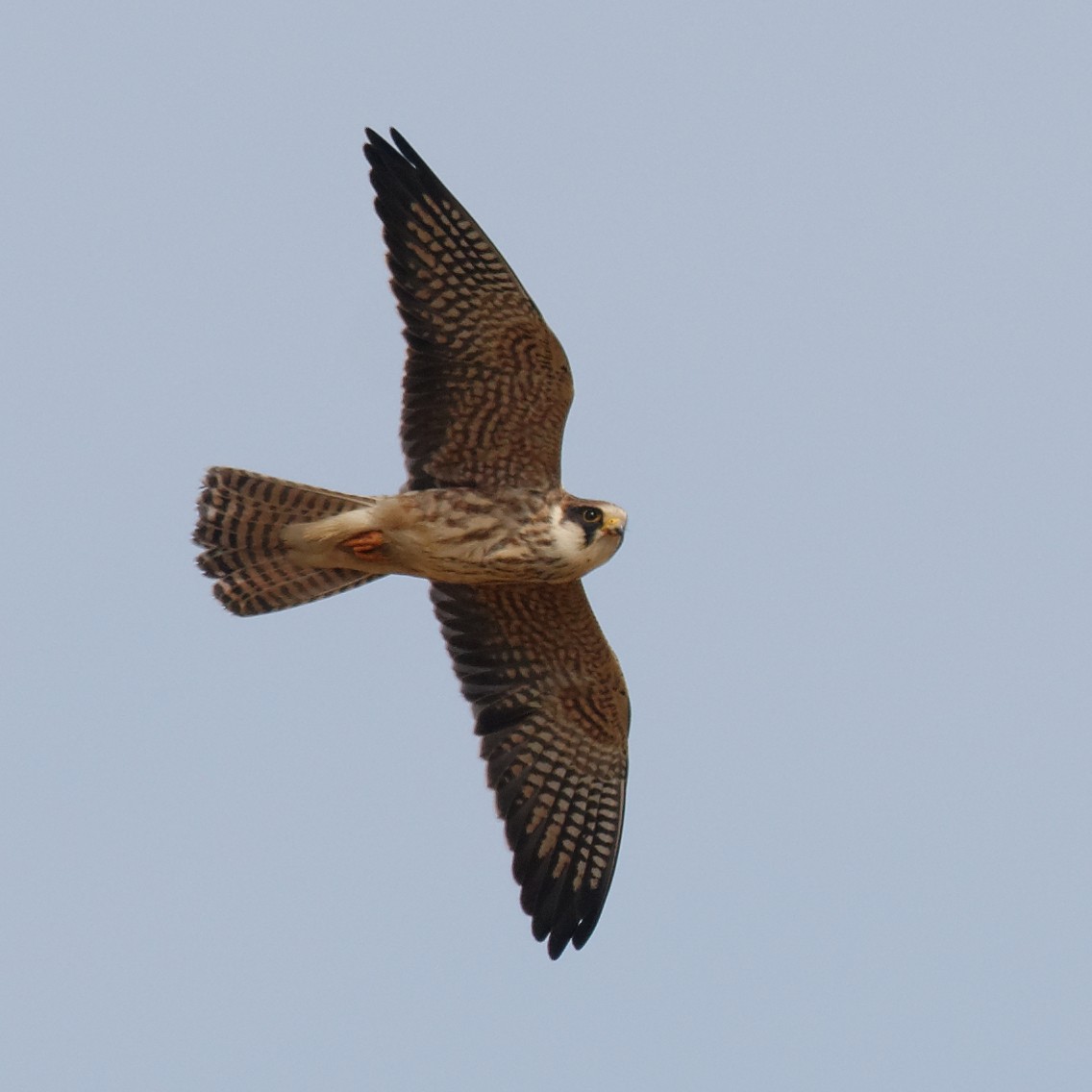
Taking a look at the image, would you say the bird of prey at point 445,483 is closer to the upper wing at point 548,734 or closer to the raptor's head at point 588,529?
the raptor's head at point 588,529

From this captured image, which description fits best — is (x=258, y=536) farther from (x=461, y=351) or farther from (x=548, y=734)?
(x=548, y=734)

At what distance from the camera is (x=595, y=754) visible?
1265 cm

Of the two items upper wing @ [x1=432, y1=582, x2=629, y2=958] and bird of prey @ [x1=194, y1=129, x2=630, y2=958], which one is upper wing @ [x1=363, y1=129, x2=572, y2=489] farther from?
upper wing @ [x1=432, y1=582, x2=629, y2=958]

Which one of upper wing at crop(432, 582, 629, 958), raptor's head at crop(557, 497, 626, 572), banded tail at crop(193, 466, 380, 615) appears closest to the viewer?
raptor's head at crop(557, 497, 626, 572)

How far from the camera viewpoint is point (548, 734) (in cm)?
1259

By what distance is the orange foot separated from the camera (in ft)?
37.8

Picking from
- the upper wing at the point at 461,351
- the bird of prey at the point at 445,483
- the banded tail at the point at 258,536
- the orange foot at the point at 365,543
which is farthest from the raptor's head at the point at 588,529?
the banded tail at the point at 258,536

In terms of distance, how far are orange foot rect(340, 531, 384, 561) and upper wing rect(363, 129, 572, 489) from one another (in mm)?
386

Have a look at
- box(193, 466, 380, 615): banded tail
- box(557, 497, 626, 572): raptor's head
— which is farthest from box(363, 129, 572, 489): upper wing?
box(193, 466, 380, 615): banded tail

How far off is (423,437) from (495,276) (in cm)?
101

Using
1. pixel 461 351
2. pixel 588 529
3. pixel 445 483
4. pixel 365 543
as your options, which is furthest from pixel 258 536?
pixel 588 529

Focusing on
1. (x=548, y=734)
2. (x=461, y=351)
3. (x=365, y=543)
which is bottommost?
(x=548, y=734)

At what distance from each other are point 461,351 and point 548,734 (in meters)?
2.53

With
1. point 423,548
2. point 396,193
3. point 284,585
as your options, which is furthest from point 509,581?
point 396,193
